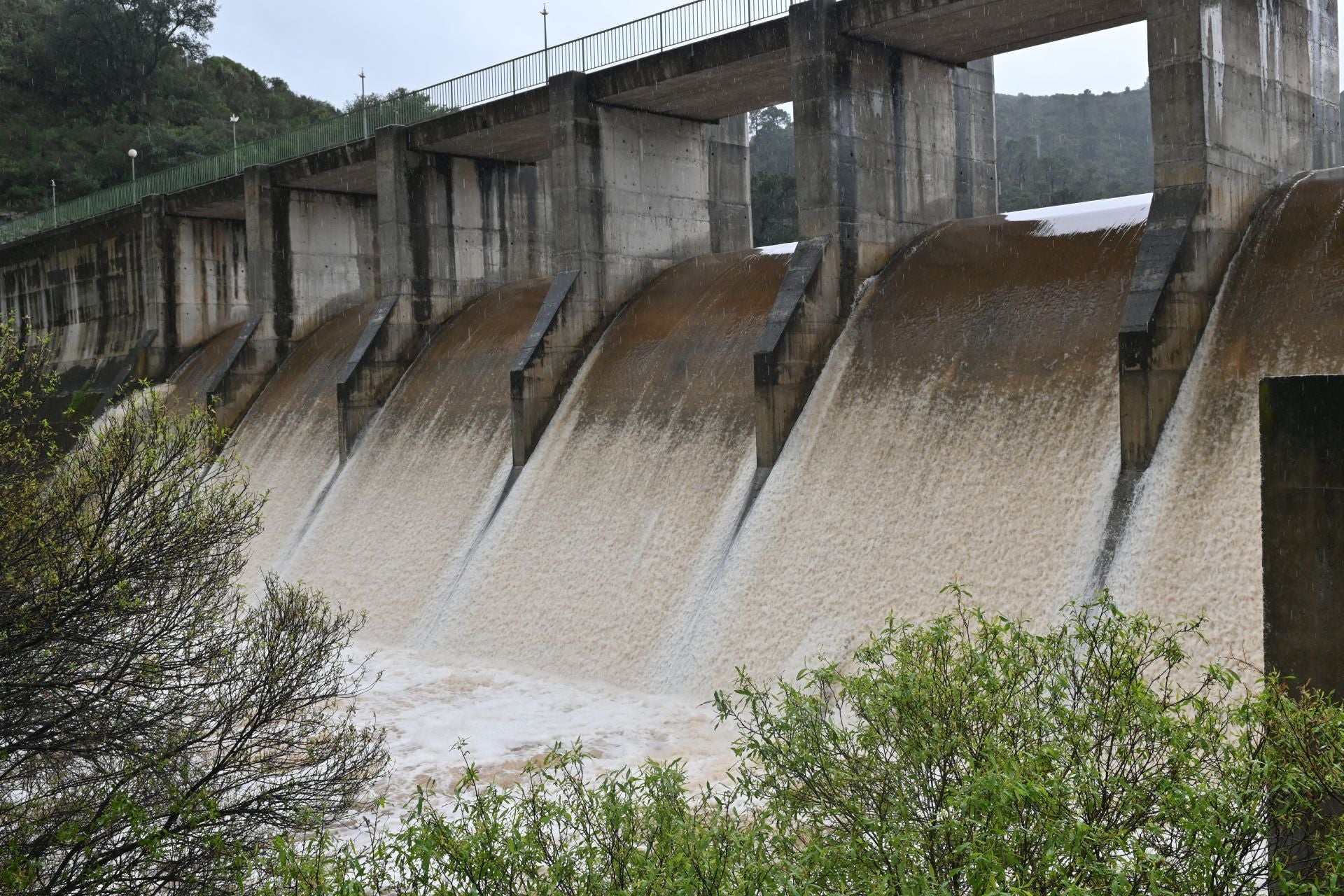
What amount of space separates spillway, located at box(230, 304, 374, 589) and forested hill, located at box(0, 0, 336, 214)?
35531mm

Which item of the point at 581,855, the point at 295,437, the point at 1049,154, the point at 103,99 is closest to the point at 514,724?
the point at 581,855

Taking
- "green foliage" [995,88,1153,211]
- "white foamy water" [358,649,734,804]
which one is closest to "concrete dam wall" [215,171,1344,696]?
"white foamy water" [358,649,734,804]

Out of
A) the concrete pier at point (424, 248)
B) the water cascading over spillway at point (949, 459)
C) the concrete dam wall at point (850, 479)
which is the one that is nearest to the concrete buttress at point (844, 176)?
the concrete dam wall at point (850, 479)

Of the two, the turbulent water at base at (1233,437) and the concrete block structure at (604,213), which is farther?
the concrete block structure at (604,213)

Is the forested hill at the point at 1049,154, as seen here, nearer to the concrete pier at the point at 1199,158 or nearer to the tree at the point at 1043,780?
the concrete pier at the point at 1199,158

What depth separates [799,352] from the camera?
701 inches

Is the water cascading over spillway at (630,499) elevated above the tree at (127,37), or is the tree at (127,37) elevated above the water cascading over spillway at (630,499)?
the tree at (127,37)

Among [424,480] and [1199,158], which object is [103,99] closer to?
[424,480]

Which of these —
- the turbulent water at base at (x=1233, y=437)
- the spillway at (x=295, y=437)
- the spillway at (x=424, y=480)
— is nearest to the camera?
the turbulent water at base at (x=1233, y=437)

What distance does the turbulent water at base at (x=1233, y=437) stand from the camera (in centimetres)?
1176

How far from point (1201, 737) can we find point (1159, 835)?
0.60 meters

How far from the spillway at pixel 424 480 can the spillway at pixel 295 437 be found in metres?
0.85

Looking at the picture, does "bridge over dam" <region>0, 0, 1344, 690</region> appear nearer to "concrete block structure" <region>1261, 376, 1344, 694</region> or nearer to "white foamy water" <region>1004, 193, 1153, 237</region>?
"white foamy water" <region>1004, 193, 1153, 237</region>

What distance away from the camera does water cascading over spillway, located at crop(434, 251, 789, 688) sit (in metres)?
17.0
